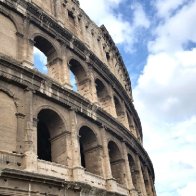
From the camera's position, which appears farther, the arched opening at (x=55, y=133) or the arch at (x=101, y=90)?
the arch at (x=101, y=90)

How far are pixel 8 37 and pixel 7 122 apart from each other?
3.81 m

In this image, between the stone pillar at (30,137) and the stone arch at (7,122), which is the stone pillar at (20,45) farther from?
the stone arch at (7,122)

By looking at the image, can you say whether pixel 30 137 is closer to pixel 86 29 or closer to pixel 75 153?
pixel 75 153

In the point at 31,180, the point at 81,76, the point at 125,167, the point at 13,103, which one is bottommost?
the point at 31,180

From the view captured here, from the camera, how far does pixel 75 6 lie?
19000 mm

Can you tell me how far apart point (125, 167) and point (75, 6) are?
946 cm

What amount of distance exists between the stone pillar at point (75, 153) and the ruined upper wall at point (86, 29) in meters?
5.38

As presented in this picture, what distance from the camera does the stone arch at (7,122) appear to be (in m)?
10.6

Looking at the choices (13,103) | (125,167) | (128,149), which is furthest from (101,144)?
(13,103)

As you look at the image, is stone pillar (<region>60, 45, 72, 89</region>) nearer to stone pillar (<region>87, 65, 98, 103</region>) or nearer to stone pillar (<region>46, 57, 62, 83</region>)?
stone pillar (<region>46, 57, 62, 83</region>)

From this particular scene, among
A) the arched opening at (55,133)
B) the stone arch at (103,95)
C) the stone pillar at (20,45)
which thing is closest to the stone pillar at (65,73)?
the arched opening at (55,133)

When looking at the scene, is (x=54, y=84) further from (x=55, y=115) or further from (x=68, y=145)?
(x=68, y=145)

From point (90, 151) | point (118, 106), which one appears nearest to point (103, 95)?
point (118, 106)

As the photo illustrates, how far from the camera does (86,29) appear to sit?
19.5 m
